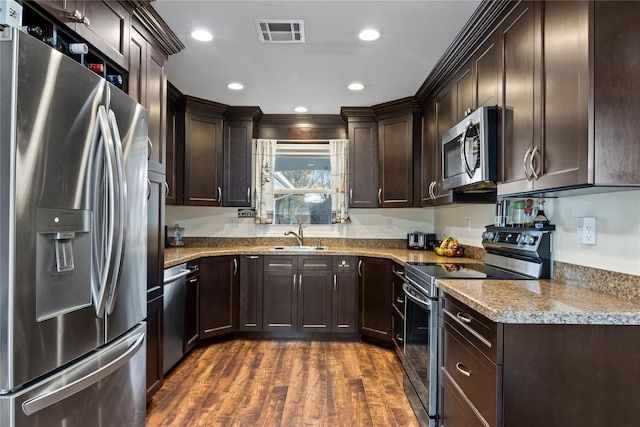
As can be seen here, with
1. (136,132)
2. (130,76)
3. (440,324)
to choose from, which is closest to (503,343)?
(440,324)

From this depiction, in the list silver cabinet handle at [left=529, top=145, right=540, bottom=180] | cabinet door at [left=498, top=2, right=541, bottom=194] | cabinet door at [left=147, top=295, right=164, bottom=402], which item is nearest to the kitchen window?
cabinet door at [left=147, top=295, right=164, bottom=402]

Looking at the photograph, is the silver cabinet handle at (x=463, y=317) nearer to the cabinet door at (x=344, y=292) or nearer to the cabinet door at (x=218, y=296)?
the cabinet door at (x=344, y=292)

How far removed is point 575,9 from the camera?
1352 millimetres

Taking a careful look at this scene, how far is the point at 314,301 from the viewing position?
12.3 feet

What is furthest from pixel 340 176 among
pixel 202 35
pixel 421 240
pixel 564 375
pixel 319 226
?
pixel 564 375

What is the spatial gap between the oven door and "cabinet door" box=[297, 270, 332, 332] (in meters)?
1.19

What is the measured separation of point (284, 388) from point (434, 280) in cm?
139

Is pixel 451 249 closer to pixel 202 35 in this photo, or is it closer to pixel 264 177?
pixel 264 177

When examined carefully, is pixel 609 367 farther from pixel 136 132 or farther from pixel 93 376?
pixel 136 132

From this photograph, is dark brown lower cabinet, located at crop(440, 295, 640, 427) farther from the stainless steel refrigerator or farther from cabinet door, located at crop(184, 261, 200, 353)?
cabinet door, located at crop(184, 261, 200, 353)

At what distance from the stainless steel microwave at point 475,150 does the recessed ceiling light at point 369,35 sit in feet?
2.54

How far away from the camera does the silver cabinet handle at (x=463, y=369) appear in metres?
1.60

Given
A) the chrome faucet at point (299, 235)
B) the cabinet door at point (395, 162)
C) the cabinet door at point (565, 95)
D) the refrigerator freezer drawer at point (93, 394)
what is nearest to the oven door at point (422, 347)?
the cabinet door at point (565, 95)

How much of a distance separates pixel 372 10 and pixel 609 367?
6.48 feet
